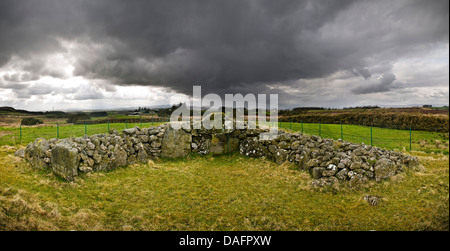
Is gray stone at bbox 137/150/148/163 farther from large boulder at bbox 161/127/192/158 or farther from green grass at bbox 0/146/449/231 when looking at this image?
green grass at bbox 0/146/449/231

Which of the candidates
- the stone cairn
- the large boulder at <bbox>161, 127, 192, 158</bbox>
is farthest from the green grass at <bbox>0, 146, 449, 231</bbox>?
the large boulder at <bbox>161, 127, 192, 158</bbox>

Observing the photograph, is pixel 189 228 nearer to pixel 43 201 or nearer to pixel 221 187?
pixel 221 187

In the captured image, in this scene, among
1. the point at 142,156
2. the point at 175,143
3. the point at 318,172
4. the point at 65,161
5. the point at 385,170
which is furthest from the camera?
the point at 175,143

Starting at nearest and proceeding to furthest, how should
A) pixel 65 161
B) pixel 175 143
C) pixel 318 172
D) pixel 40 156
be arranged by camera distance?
pixel 318 172 → pixel 65 161 → pixel 40 156 → pixel 175 143

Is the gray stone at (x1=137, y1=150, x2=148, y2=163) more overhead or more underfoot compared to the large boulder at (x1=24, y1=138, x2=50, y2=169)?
more underfoot

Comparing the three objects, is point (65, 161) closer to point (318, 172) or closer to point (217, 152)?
point (217, 152)

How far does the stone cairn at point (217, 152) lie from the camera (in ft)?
22.5

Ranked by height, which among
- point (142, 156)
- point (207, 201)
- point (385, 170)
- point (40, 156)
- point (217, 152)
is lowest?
point (207, 201)

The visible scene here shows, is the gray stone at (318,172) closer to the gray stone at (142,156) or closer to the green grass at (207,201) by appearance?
the green grass at (207,201)

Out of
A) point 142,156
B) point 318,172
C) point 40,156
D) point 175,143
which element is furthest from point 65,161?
point 318,172

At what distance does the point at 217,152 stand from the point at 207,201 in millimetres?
6431

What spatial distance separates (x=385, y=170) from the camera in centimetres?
644

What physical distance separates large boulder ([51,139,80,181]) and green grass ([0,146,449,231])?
0.38 metres

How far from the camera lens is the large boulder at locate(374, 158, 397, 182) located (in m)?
6.40
